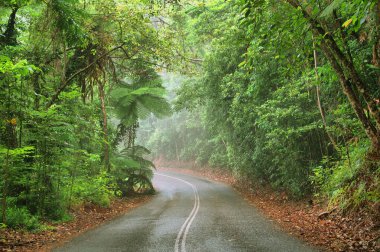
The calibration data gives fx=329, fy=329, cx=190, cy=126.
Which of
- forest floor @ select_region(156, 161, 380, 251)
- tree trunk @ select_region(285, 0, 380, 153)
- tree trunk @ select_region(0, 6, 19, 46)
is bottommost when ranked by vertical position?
forest floor @ select_region(156, 161, 380, 251)

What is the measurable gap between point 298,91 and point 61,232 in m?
9.65

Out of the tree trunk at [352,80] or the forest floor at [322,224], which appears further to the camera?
the forest floor at [322,224]

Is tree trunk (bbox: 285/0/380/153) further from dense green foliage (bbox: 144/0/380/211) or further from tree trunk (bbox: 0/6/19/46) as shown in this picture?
tree trunk (bbox: 0/6/19/46)

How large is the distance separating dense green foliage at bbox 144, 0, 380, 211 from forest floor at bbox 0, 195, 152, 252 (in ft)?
22.4

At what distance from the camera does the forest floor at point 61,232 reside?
27.0 feet

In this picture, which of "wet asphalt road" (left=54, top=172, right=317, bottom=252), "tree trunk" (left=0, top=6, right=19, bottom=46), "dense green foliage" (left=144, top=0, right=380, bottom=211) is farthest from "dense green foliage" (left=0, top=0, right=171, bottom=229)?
"dense green foliage" (left=144, top=0, right=380, bottom=211)

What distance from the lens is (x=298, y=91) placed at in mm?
12609

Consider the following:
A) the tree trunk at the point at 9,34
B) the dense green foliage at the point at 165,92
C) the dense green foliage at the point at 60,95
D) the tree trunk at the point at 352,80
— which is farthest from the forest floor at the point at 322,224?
the tree trunk at the point at 9,34

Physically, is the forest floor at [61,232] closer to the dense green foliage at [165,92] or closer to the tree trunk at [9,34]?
the dense green foliage at [165,92]

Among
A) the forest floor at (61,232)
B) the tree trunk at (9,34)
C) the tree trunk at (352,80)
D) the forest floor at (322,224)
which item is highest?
the tree trunk at (9,34)

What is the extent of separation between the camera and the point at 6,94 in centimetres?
852

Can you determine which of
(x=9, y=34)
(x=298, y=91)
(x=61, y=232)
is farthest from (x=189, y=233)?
(x=9, y=34)

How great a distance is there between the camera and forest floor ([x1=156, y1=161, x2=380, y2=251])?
25.3ft

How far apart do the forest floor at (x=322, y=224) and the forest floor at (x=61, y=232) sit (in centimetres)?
653
